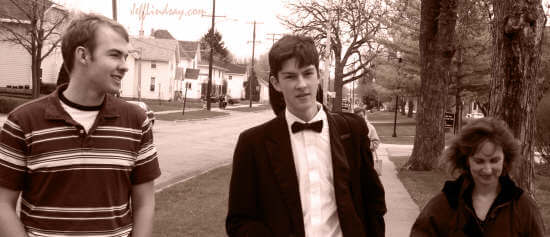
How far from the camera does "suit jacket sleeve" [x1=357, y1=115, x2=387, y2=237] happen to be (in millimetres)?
3410

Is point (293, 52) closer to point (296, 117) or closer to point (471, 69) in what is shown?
point (296, 117)

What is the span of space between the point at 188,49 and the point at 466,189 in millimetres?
107208

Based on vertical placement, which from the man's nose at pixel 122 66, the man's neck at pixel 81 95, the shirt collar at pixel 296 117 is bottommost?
the shirt collar at pixel 296 117

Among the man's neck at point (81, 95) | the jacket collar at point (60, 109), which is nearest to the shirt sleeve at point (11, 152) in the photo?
the jacket collar at point (60, 109)

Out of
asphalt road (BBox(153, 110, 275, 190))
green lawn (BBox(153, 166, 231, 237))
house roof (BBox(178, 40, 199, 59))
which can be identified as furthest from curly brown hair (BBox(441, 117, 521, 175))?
house roof (BBox(178, 40, 199, 59))

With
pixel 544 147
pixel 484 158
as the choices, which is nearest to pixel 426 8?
pixel 544 147

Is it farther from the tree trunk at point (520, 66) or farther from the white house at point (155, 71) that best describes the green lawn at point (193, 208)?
the white house at point (155, 71)

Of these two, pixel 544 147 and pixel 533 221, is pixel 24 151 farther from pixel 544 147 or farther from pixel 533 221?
pixel 544 147

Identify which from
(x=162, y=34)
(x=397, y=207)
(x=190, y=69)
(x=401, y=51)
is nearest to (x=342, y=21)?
(x=401, y=51)

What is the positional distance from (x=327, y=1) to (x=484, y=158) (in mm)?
37276

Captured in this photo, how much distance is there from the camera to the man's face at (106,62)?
3205mm

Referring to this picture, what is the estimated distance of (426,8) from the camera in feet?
61.1

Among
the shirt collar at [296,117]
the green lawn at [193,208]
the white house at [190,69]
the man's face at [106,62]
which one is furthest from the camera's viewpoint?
the white house at [190,69]

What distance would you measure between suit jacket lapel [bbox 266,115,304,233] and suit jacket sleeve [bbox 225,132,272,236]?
0.12 meters
